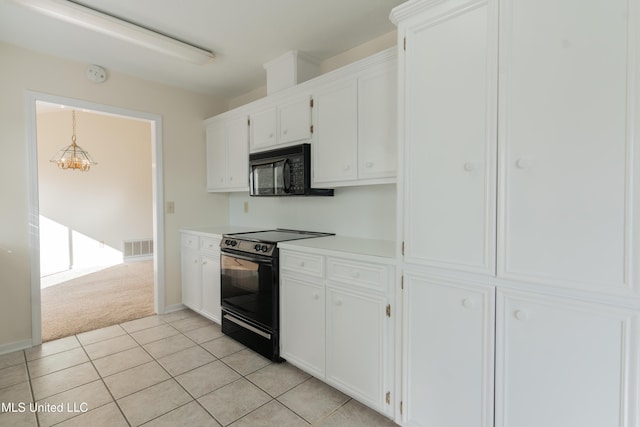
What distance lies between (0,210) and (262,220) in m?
2.26

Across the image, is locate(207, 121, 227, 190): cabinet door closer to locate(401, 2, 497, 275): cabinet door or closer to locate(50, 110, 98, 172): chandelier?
locate(401, 2, 497, 275): cabinet door

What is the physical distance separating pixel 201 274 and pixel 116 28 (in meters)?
2.29

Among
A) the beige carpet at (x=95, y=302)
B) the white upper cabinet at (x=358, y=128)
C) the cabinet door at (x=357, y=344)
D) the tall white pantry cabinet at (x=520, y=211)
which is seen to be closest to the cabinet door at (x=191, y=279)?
the beige carpet at (x=95, y=302)

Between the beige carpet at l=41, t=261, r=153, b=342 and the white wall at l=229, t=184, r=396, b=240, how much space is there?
1.82 meters

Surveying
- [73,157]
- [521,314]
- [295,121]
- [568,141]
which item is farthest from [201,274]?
[73,157]

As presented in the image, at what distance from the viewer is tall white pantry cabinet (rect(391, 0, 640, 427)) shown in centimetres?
113

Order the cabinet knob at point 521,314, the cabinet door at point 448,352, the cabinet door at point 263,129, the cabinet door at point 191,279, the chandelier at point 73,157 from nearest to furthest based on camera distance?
the cabinet knob at point 521,314
the cabinet door at point 448,352
the cabinet door at point 263,129
the cabinet door at point 191,279
the chandelier at point 73,157

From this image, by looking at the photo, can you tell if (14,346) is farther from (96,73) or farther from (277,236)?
(96,73)

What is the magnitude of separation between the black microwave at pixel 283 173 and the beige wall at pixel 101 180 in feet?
14.5

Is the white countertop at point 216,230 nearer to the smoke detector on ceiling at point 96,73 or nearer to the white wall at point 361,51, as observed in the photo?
the smoke detector on ceiling at point 96,73

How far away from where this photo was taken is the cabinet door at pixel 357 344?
6.01ft

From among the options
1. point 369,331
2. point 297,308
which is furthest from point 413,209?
point 297,308

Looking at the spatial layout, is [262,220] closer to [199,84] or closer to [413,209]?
[199,84]

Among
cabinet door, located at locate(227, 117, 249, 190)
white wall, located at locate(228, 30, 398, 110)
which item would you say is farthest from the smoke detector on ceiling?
white wall, located at locate(228, 30, 398, 110)
